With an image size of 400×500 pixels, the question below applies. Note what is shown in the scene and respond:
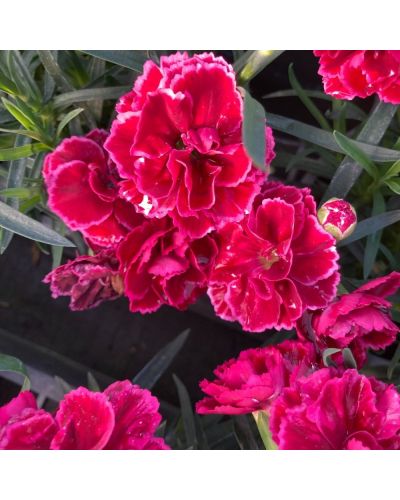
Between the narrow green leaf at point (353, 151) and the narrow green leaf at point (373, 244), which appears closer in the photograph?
the narrow green leaf at point (353, 151)

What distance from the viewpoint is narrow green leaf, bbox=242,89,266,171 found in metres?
0.42

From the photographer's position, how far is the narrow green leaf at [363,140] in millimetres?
779

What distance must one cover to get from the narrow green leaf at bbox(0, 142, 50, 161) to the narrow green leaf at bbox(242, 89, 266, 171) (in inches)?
14.8

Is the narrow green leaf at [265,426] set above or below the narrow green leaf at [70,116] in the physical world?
below

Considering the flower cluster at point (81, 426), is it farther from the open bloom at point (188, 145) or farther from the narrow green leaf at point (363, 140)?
the narrow green leaf at point (363, 140)

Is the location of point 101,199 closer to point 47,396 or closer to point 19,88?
point 19,88

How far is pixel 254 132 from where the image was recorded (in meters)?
0.46

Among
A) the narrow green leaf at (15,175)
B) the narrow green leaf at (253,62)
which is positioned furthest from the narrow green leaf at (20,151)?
the narrow green leaf at (253,62)

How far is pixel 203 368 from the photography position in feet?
3.90

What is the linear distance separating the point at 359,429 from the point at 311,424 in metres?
0.04

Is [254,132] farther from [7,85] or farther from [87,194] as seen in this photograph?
[7,85]

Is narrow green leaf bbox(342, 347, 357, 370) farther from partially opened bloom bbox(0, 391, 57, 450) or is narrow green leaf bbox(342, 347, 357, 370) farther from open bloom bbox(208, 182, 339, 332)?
partially opened bloom bbox(0, 391, 57, 450)

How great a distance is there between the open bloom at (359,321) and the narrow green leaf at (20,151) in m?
0.43

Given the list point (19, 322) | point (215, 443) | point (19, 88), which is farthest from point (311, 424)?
point (19, 322)
